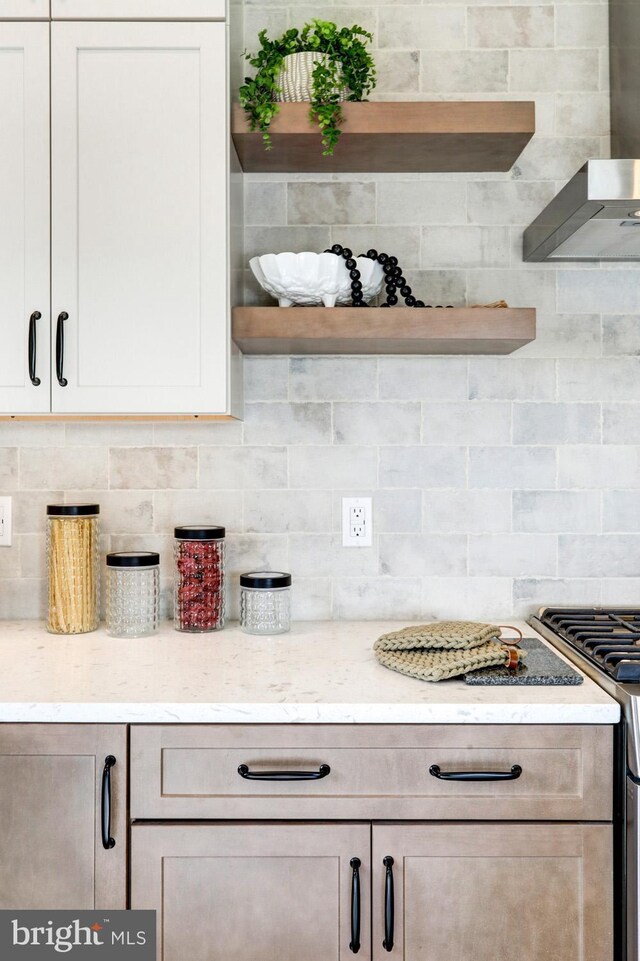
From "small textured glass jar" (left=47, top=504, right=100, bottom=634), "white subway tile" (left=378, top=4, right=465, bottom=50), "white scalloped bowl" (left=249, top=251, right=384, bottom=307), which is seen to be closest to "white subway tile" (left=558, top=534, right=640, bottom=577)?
"white scalloped bowl" (left=249, top=251, right=384, bottom=307)

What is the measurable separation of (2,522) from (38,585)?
0.19m

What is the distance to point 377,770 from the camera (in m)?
1.37

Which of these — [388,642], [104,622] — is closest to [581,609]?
[388,642]

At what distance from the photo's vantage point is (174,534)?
1944 millimetres

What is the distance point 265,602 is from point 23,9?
140 cm

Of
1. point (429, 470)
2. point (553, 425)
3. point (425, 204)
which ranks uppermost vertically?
point (425, 204)

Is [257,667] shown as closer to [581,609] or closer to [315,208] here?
[581,609]

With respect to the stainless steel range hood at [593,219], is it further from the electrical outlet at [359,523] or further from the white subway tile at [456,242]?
the electrical outlet at [359,523]

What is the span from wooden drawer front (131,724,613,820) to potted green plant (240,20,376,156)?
1239 millimetres

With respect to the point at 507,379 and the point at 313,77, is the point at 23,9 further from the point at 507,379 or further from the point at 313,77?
the point at 507,379

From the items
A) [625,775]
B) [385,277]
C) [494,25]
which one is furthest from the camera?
[494,25]

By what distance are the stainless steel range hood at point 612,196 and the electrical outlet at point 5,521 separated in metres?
1.49

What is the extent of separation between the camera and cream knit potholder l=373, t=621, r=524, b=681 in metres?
1.49

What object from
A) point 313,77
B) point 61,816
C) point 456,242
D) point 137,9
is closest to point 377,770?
point 61,816
